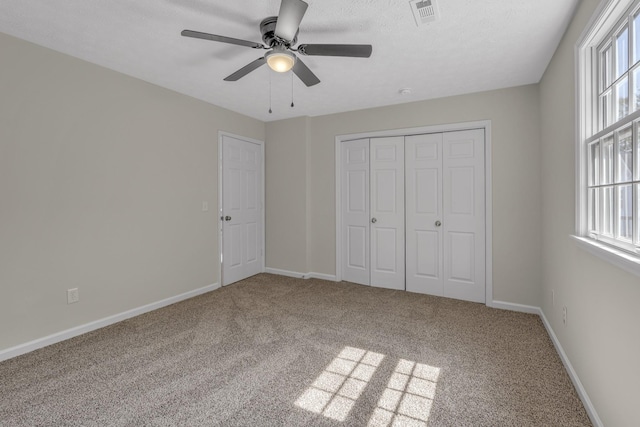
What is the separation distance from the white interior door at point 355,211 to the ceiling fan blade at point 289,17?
8.16ft

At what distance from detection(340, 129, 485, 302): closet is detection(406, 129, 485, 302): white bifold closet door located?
0.03 ft

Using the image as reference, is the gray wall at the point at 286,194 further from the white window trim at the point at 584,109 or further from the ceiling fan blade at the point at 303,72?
the white window trim at the point at 584,109

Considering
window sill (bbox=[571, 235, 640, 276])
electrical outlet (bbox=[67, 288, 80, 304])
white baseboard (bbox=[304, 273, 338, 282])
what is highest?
window sill (bbox=[571, 235, 640, 276])

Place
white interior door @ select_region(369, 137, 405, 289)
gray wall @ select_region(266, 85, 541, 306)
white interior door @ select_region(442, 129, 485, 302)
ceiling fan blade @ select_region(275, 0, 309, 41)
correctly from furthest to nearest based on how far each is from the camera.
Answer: white interior door @ select_region(369, 137, 405, 289) → white interior door @ select_region(442, 129, 485, 302) → gray wall @ select_region(266, 85, 541, 306) → ceiling fan blade @ select_region(275, 0, 309, 41)

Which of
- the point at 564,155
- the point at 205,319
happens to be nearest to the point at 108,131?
the point at 205,319

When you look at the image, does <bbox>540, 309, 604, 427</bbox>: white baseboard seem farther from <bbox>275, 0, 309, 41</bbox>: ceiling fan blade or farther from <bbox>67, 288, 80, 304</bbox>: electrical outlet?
<bbox>67, 288, 80, 304</bbox>: electrical outlet

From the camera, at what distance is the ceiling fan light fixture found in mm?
2051

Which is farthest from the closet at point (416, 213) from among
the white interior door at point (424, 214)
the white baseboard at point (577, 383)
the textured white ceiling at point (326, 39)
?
the white baseboard at point (577, 383)

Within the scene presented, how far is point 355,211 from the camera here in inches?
173

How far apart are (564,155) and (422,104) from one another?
73.1 inches

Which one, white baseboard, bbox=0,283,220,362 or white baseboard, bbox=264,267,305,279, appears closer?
white baseboard, bbox=0,283,220,362

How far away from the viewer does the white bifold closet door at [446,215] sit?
11.8 feet

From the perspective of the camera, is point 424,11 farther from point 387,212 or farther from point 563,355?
point 563,355

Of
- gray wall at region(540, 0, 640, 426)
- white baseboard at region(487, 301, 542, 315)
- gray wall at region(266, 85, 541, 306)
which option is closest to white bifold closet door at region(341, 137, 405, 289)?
gray wall at region(266, 85, 541, 306)
